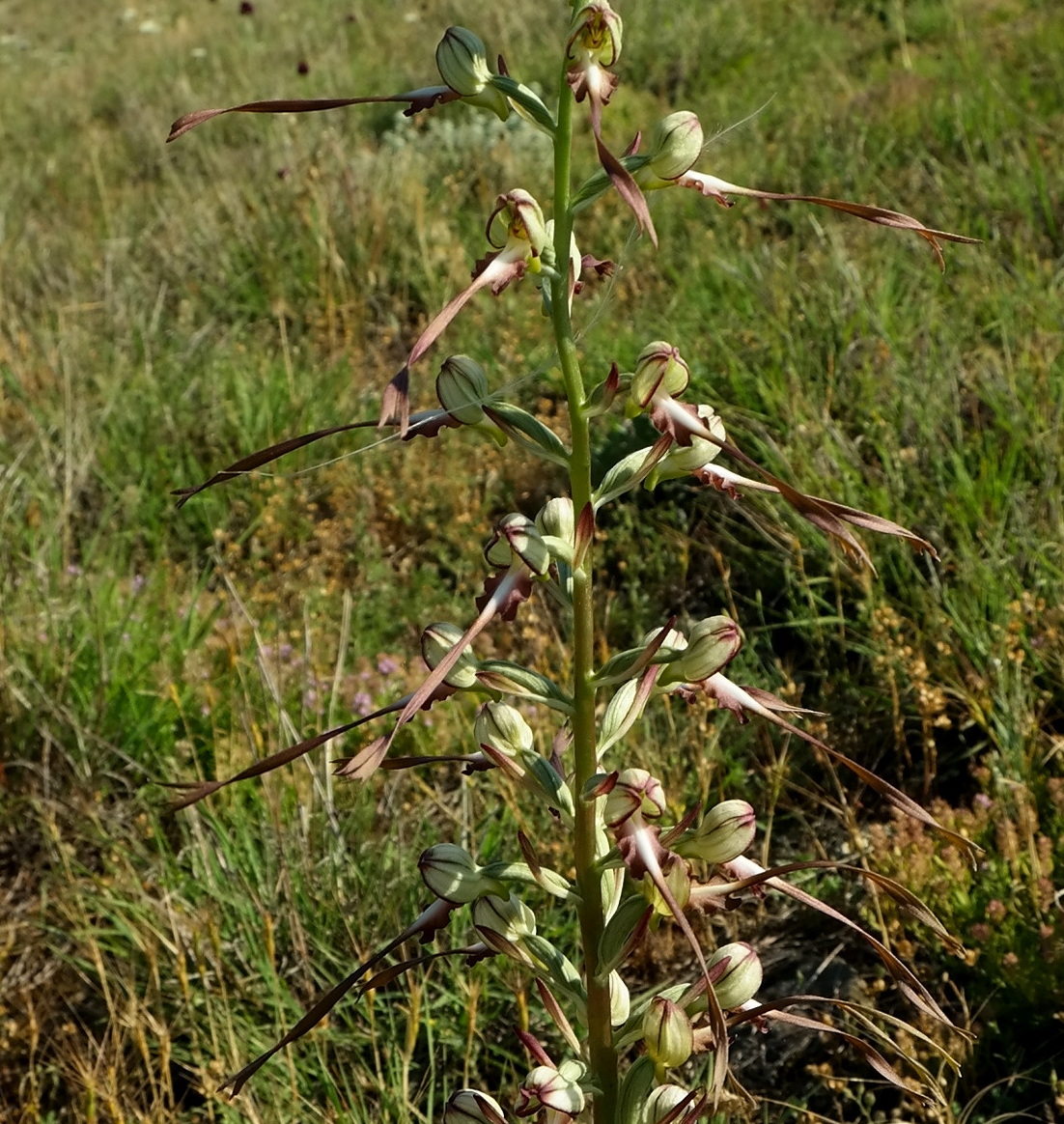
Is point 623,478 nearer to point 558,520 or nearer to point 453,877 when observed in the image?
point 558,520

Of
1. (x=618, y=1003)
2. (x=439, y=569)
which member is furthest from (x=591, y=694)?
(x=439, y=569)

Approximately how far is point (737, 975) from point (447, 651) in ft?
1.54

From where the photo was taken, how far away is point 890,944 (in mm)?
2055

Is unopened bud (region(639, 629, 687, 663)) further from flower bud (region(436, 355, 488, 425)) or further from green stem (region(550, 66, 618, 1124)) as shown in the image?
flower bud (region(436, 355, 488, 425))

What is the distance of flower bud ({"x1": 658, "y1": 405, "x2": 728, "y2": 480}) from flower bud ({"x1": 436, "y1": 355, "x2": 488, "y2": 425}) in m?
0.20

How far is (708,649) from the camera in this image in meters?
1.24

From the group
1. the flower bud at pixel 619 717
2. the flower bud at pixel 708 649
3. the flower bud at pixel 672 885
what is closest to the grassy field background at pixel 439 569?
the flower bud at pixel 708 649

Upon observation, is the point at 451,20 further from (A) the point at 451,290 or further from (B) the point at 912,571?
(B) the point at 912,571

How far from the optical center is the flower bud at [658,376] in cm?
117

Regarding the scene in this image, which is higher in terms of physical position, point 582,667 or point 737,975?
point 582,667

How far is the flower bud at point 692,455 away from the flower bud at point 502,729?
1.01ft

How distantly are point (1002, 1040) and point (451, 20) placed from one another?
9191 millimetres

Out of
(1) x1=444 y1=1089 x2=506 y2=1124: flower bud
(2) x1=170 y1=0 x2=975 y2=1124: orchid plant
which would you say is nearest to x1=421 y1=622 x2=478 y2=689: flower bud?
(2) x1=170 y1=0 x2=975 y2=1124: orchid plant

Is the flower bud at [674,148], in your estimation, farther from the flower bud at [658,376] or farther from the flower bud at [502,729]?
the flower bud at [502,729]
